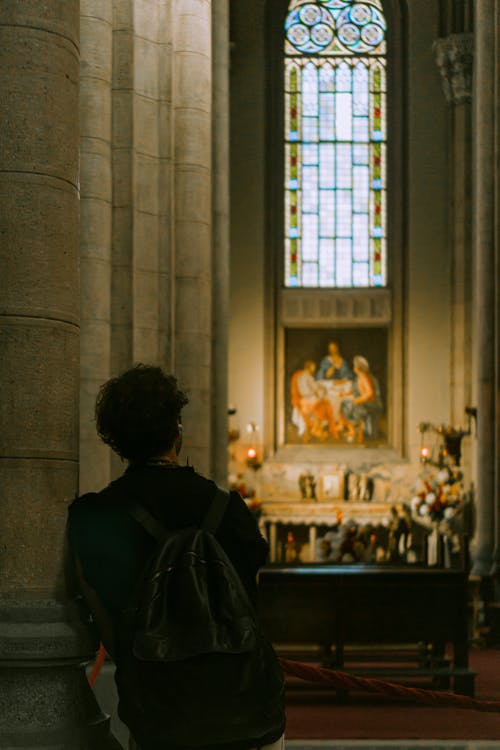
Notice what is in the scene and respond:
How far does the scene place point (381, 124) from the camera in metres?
26.4

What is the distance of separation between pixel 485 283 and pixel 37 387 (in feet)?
49.9

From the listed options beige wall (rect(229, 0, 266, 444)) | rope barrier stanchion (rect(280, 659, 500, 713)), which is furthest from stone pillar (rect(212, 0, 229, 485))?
beige wall (rect(229, 0, 266, 444))

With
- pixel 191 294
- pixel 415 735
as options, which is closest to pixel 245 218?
pixel 191 294

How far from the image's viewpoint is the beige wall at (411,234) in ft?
83.6

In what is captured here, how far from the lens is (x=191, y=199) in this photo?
40.0ft

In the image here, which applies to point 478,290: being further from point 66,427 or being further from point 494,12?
point 66,427

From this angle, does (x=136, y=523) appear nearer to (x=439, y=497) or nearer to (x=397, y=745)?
(x=397, y=745)

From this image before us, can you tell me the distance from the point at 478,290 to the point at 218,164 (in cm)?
535

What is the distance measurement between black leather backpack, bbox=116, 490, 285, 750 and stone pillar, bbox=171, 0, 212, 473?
8934mm

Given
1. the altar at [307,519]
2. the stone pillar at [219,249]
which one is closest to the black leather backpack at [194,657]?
the stone pillar at [219,249]

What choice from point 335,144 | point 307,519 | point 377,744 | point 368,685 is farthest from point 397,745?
point 335,144

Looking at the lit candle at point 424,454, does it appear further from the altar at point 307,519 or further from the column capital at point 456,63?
the column capital at point 456,63

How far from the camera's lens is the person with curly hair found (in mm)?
3166

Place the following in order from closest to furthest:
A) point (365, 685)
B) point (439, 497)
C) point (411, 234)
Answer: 1. point (365, 685)
2. point (439, 497)
3. point (411, 234)
